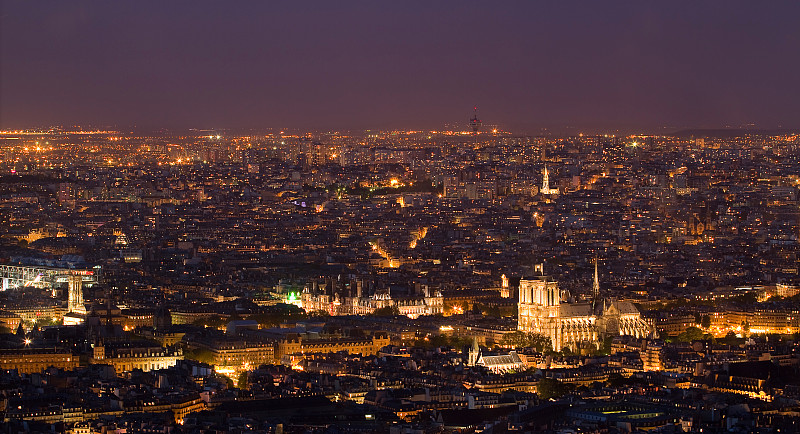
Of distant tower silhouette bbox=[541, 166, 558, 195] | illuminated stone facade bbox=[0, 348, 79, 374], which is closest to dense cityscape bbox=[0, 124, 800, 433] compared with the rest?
illuminated stone facade bbox=[0, 348, 79, 374]

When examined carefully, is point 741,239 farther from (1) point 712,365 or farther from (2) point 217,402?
(2) point 217,402

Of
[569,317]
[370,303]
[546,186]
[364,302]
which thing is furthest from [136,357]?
[546,186]

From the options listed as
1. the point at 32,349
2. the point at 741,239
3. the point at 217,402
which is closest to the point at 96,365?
the point at 32,349

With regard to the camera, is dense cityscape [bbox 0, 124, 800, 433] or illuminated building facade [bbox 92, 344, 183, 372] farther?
illuminated building facade [bbox 92, 344, 183, 372]

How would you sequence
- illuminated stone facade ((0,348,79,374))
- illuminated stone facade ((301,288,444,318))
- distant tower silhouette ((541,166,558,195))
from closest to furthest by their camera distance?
illuminated stone facade ((0,348,79,374))
illuminated stone facade ((301,288,444,318))
distant tower silhouette ((541,166,558,195))

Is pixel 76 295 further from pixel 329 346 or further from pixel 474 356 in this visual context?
pixel 474 356

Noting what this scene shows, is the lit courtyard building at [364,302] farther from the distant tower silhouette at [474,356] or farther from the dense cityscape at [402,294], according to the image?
the distant tower silhouette at [474,356]

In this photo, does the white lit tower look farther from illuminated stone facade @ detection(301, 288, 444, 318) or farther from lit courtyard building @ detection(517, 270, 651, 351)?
lit courtyard building @ detection(517, 270, 651, 351)
